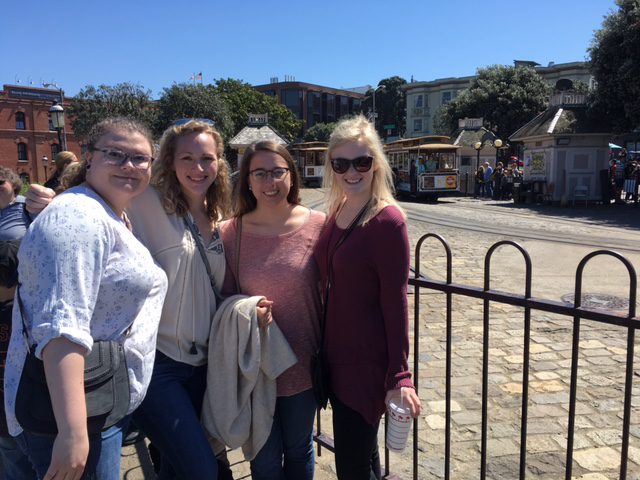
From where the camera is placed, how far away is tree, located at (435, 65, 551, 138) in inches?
1462

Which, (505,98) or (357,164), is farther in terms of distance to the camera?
(505,98)

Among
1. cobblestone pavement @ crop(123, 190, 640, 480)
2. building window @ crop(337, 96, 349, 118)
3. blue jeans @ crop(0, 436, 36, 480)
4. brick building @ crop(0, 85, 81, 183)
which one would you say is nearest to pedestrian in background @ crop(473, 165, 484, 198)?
cobblestone pavement @ crop(123, 190, 640, 480)

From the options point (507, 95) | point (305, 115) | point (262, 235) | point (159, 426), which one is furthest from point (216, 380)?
point (305, 115)

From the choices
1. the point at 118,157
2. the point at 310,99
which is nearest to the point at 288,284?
the point at 118,157

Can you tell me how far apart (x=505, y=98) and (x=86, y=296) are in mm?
39987

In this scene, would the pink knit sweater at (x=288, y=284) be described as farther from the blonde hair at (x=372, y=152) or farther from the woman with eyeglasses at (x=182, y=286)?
the blonde hair at (x=372, y=152)

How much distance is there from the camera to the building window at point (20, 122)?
51.2 meters

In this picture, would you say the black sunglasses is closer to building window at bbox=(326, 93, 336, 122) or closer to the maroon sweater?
the maroon sweater

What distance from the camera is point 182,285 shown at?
2.01 meters

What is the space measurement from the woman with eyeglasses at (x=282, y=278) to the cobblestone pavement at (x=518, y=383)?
3.14 ft

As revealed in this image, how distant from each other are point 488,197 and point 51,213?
86.2ft

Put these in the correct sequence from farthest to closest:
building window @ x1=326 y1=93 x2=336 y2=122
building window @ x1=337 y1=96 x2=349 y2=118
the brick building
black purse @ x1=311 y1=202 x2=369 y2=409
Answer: building window @ x1=337 y1=96 x2=349 y2=118, building window @ x1=326 y1=93 x2=336 y2=122, the brick building, black purse @ x1=311 y1=202 x2=369 y2=409

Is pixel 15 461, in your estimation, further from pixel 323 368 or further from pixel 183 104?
pixel 183 104

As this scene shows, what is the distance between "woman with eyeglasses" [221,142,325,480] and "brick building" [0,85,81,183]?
55.0m
